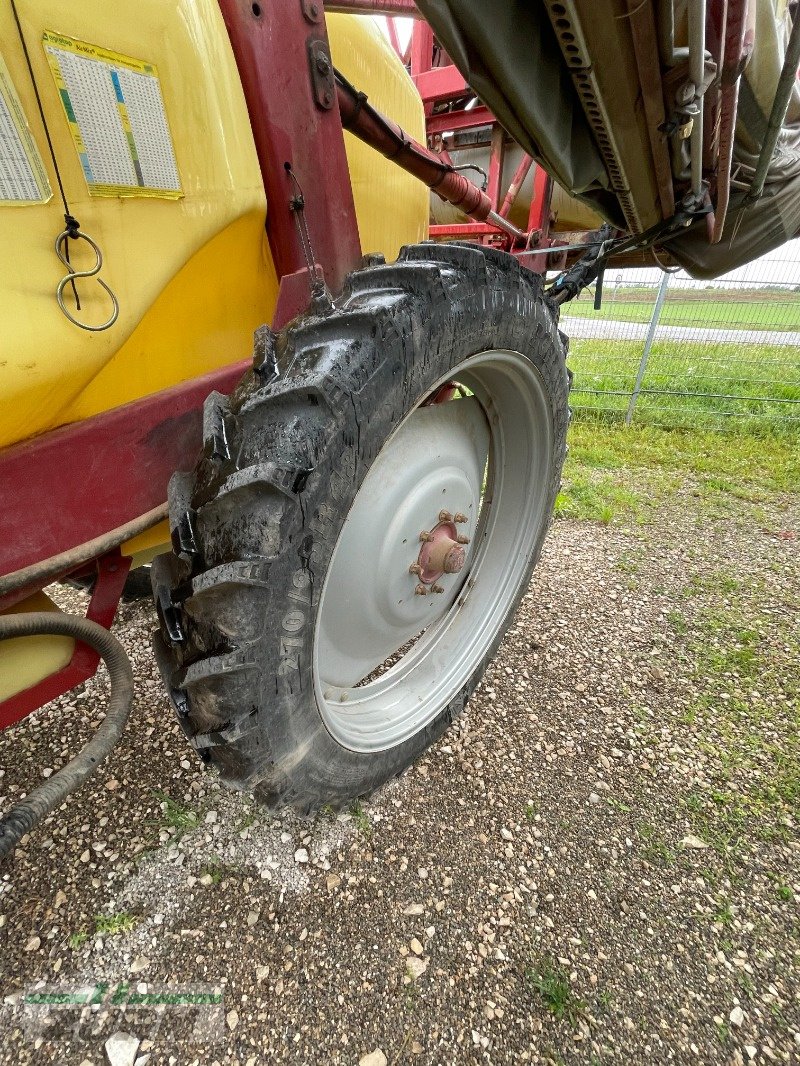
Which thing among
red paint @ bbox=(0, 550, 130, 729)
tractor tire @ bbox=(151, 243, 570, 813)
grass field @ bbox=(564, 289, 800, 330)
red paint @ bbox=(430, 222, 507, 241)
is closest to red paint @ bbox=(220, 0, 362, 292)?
tractor tire @ bbox=(151, 243, 570, 813)

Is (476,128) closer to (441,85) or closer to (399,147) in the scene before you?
(441,85)

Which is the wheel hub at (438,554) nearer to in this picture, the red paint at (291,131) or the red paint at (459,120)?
the red paint at (291,131)

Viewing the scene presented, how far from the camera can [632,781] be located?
1.88 meters

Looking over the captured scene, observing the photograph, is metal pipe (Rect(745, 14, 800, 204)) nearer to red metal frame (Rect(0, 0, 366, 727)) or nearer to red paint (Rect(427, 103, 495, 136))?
red metal frame (Rect(0, 0, 366, 727))

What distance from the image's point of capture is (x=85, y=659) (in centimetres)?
115

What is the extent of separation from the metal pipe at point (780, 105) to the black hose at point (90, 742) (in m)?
2.16

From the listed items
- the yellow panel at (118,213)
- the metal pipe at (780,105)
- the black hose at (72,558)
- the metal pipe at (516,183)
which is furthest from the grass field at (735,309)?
the black hose at (72,558)

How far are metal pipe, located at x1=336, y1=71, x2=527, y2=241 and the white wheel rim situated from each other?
0.61 meters

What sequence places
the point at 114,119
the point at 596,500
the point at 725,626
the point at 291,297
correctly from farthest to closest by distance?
the point at 596,500
the point at 725,626
the point at 291,297
the point at 114,119

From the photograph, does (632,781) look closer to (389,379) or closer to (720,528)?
(389,379)

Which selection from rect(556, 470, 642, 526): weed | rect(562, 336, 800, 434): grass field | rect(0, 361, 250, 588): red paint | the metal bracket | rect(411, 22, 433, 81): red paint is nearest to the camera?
rect(0, 361, 250, 588): red paint

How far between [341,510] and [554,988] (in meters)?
1.25

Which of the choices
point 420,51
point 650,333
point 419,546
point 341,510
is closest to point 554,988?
point 419,546

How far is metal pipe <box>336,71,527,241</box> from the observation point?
131 cm
